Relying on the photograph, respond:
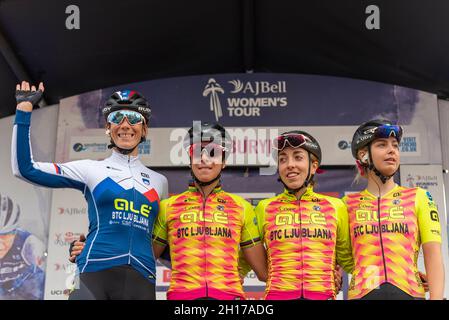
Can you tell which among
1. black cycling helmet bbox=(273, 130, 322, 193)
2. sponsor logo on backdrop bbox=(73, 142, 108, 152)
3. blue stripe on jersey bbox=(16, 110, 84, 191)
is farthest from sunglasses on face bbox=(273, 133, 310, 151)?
sponsor logo on backdrop bbox=(73, 142, 108, 152)

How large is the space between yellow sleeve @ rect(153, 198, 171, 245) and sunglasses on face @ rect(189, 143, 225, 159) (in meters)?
0.33

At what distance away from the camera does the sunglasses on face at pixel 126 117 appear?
3.36 m

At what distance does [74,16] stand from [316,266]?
425cm

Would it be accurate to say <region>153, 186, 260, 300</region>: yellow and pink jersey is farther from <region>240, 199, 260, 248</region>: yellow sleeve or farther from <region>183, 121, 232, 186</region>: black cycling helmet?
<region>183, 121, 232, 186</region>: black cycling helmet

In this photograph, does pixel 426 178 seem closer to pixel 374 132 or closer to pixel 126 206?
pixel 374 132

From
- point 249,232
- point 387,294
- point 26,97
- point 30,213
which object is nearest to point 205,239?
point 249,232

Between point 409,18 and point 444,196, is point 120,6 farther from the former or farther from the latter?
point 444,196

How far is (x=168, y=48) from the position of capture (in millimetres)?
7379

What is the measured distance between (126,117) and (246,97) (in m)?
4.29

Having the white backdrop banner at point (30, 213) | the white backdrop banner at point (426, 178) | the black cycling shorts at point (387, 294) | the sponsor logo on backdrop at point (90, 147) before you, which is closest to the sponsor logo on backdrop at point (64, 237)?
the white backdrop banner at point (30, 213)

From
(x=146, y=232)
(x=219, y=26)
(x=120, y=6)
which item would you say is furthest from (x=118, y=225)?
(x=219, y=26)

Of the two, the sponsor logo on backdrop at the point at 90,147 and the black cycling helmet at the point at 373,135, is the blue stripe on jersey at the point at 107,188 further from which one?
the sponsor logo on backdrop at the point at 90,147

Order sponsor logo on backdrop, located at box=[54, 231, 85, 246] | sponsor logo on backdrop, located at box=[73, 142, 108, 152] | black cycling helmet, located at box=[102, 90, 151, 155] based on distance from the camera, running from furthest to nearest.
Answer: sponsor logo on backdrop, located at box=[73, 142, 108, 152] < sponsor logo on backdrop, located at box=[54, 231, 85, 246] < black cycling helmet, located at box=[102, 90, 151, 155]

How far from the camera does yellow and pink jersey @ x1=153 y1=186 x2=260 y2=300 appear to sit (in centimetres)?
302
